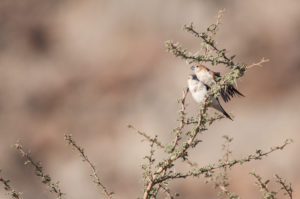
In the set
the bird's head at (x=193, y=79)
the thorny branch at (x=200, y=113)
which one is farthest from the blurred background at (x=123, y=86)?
the thorny branch at (x=200, y=113)

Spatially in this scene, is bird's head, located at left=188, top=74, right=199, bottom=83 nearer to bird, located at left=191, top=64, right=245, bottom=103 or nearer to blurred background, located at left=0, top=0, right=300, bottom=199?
bird, located at left=191, top=64, right=245, bottom=103

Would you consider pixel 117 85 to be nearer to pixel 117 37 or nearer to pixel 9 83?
pixel 117 37

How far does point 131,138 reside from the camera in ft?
44.2

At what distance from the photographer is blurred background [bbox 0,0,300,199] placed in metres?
12.7

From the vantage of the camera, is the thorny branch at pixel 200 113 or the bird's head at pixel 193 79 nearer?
the thorny branch at pixel 200 113

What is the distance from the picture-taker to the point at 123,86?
46.7ft

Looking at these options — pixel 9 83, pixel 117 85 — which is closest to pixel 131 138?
pixel 117 85

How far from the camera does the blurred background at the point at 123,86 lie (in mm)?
12664

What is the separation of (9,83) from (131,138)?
369 centimetres

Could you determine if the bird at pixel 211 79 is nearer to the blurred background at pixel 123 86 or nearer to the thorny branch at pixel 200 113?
the thorny branch at pixel 200 113

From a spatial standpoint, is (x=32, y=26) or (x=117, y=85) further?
(x=32, y=26)

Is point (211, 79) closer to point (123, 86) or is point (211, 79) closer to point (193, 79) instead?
point (193, 79)

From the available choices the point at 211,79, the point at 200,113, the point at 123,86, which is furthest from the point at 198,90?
the point at 123,86

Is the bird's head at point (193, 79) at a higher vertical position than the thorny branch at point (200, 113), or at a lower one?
higher
